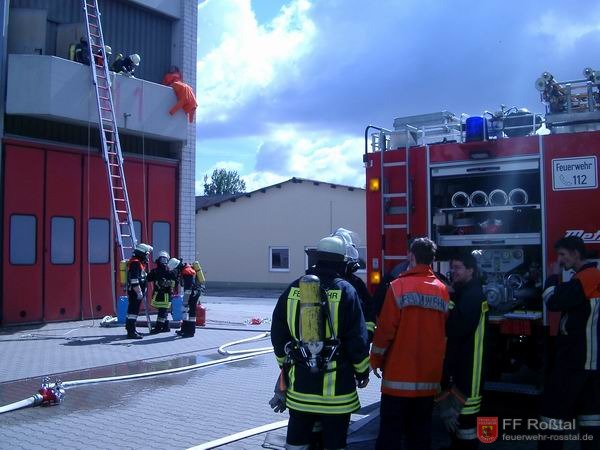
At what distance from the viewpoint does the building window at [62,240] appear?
14.4 meters

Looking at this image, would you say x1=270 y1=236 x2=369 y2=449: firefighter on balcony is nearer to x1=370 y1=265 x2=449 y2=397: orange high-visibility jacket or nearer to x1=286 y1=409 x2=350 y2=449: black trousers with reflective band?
x1=286 y1=409 x2=350 y2=449: black trousers with reflective band

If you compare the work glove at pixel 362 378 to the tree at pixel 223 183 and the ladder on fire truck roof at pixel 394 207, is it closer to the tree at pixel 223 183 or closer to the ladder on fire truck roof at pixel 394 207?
the ladder on fire truck roof at pixel 394 207

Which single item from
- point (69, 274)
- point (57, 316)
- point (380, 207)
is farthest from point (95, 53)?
point (380, 207)

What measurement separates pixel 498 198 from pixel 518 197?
8.2 inches

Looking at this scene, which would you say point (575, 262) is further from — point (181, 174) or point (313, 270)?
point (181, 174)

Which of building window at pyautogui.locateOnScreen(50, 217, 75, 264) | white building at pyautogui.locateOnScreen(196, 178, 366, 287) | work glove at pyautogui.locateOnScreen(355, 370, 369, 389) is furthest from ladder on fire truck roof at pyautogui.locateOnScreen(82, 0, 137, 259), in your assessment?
white building at pyautogui.locateOnScreen(196, 178, 366, 287)

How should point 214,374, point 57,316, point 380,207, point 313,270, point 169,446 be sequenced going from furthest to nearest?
point 57,316, point 214,374, point 380,207, point 169,446, point 313,270

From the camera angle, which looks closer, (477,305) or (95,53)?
(477,305)

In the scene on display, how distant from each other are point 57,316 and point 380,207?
31.3 feet

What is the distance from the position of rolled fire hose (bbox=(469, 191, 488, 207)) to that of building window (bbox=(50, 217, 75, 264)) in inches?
398

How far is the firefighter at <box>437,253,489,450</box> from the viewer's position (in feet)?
16.7

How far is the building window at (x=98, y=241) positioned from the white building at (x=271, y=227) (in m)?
15.3

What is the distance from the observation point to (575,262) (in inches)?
200

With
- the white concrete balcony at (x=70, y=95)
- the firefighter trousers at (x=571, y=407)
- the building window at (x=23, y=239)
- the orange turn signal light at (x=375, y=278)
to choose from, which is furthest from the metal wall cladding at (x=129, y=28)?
the firefighter trousers at (x=571, y=407)
